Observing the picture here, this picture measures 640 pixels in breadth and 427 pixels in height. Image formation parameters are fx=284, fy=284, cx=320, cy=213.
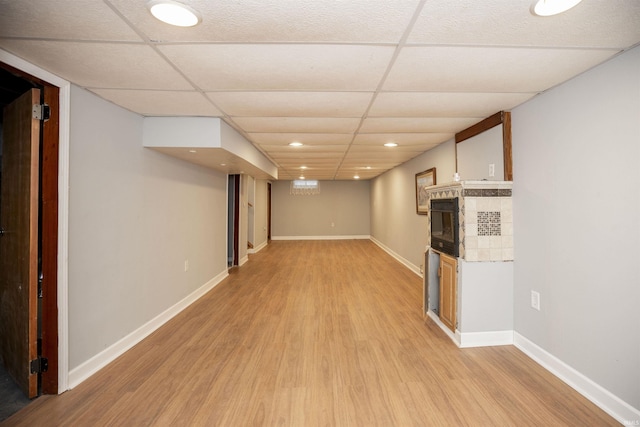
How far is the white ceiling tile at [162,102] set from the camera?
2188 mm

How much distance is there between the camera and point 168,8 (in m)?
1.23

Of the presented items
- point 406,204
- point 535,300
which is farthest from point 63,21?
point 406,204

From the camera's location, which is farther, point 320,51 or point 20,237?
point 20,237

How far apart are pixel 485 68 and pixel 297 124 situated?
5.64 feet

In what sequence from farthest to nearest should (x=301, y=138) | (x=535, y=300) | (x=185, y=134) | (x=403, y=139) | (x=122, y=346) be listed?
1. (x=403, y=139)
2. (x=301, y=138)
3. (x=185, y=134)
4. (x=122, y=346)
5. (x=535, y=300)

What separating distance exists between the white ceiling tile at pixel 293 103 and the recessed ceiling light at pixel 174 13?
0.86 metres

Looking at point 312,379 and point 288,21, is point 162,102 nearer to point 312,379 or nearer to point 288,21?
point 288,21

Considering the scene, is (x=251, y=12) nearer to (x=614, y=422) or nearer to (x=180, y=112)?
(x=180, y=112)

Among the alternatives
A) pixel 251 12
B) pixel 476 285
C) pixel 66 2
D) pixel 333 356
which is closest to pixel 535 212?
pixel 476 285

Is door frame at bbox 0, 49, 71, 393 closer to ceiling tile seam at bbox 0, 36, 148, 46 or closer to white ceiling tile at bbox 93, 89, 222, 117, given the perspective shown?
white ceiling tile at bbox 93, 89, 222, 117

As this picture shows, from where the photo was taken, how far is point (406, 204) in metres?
5.82

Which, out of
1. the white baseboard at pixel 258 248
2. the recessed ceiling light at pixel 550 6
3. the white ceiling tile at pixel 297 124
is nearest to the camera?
the recessed ceiling light at pixel 550 6

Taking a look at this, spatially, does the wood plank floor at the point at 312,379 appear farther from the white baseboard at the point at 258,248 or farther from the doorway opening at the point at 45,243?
the white baseboard at the point at 258,248

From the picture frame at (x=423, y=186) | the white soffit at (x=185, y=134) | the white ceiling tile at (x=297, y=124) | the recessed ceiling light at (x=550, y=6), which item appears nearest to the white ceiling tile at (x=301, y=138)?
the white ceiling tile at (x=297, y=124)
